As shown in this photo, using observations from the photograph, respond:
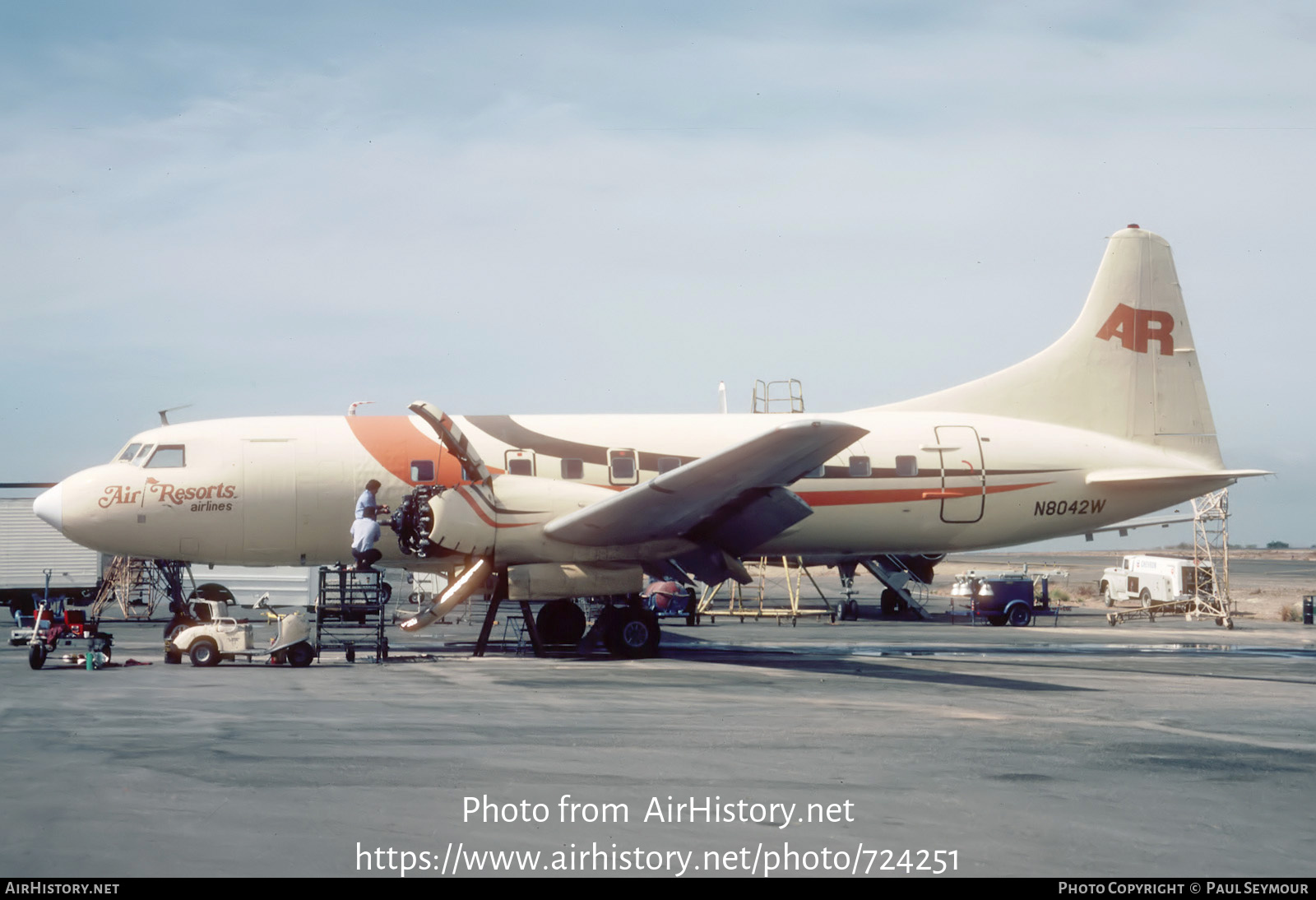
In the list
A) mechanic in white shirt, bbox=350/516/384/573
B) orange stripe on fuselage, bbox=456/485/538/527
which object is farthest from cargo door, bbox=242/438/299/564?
orange stripe on fuselage, bbox=456/485/538/527

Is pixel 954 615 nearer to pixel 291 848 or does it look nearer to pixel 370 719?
pixel 370 719

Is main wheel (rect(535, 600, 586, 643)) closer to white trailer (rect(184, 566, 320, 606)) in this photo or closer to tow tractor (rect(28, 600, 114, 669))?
tow tractor (rect(28, 600, 114, 669))

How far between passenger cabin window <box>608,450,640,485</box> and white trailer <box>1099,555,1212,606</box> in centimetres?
2695

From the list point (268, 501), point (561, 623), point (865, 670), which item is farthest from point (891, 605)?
point (268, 501)

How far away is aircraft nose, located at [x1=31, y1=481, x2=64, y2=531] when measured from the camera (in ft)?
61.3

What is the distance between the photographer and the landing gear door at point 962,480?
65.8 feet

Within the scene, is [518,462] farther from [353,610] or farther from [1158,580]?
[1158,580]

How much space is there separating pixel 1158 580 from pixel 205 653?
38338 mm

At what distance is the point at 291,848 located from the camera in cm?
570

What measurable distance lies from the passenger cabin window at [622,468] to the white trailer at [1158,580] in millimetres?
26948

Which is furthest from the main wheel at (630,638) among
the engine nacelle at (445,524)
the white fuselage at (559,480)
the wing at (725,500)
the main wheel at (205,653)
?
the main wheel at (205,653)

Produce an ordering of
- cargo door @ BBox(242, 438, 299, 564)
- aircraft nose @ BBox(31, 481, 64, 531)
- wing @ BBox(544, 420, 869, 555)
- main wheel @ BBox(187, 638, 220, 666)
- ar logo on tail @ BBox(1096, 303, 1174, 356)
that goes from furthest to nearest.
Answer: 1. ar logo on tail @ BBox(1096, 303, 1174, 356)
2. cargo door @ BBox(242, 438, 299, 564)
3. aircraft nose @ BBox(31, 481, 64, 531)
4. main wheel @ BBox(187, 638, 220, 666)
5. wing @ BBox(544, 420, 869, 555)

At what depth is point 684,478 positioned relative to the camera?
15.7 meters
